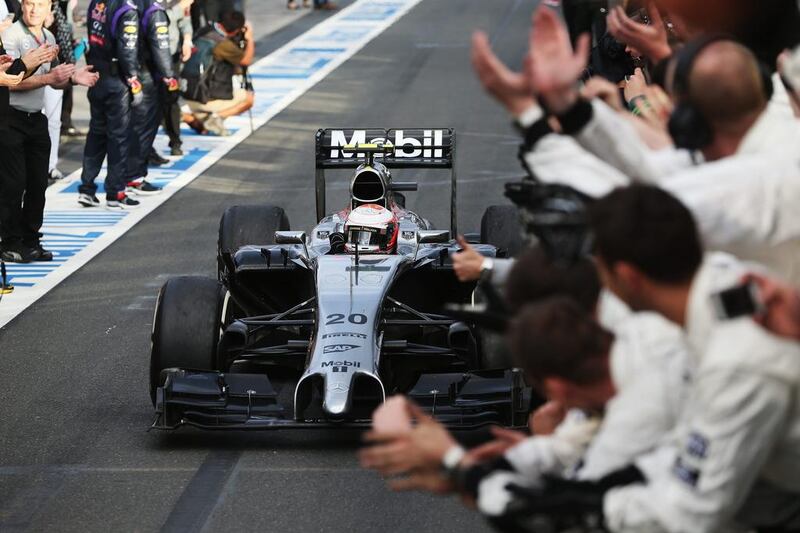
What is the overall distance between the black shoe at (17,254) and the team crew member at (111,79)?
2.12m

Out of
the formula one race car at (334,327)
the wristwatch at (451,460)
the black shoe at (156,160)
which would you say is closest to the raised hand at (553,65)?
the wristwatch at (451,460)

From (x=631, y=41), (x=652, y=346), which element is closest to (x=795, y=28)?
(x=631, y=41)

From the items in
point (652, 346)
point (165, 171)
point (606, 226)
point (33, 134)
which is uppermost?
point (606, 226)

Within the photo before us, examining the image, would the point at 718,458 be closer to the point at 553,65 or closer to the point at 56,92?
the point at 553,65

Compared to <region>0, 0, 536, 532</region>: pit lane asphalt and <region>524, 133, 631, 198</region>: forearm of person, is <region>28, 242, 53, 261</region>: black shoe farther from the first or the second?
<region>524, 133, 631, 198</region>: forearm of person

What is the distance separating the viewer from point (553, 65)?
396cm

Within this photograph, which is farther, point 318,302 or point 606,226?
point 318,302

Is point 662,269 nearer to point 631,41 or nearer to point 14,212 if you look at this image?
point 631,41

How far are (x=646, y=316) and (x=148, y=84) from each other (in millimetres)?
12702

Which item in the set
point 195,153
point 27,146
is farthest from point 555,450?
point 195,153

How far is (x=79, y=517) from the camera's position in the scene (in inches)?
294

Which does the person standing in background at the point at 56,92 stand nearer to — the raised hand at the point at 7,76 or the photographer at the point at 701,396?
the raised hand at the point at 7,76

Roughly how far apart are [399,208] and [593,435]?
665 cm

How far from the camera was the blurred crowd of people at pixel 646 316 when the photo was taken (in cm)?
341
